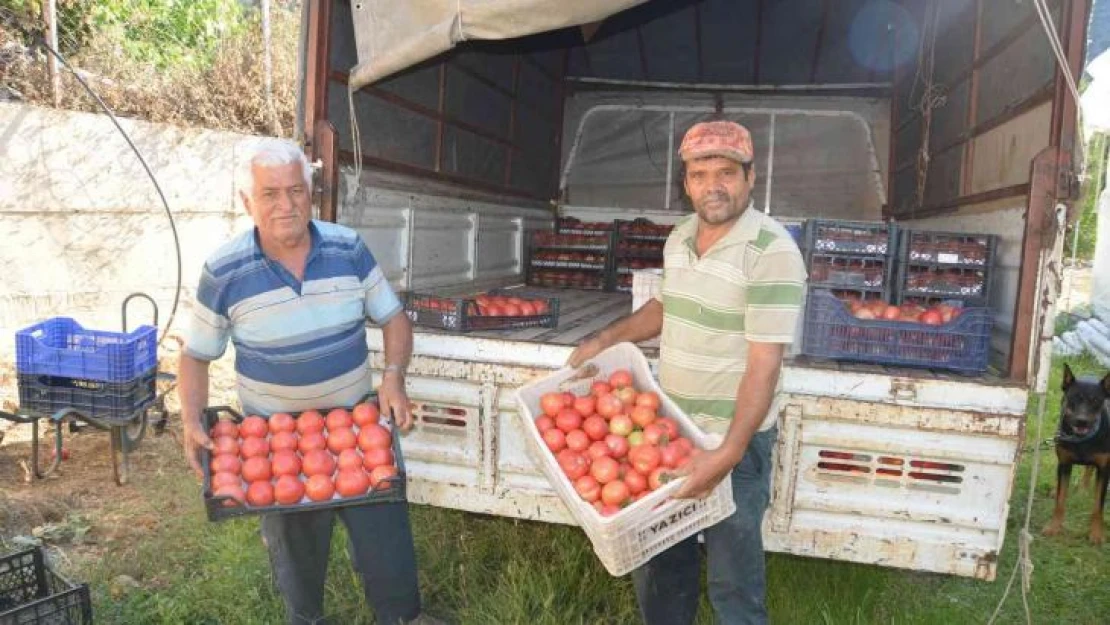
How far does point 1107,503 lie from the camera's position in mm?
5672

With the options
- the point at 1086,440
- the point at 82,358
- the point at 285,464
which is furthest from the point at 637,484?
the point at 82,358

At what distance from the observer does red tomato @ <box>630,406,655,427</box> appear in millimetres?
2689

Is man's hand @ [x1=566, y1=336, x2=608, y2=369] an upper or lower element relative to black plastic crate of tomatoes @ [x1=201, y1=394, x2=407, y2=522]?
upper

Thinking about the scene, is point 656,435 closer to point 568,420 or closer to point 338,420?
point 568,420

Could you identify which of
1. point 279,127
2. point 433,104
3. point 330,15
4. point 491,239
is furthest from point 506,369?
point 279,127

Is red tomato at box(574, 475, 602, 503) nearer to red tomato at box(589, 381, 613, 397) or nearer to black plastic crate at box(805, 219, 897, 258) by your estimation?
red tomato at box(589, 381, 613, 397)

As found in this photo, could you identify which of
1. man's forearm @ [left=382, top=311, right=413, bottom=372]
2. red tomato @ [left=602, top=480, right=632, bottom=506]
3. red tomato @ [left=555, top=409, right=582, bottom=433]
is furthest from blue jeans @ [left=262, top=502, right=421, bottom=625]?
red tomato @ [left=602, top=480, right=632, bottom=506]

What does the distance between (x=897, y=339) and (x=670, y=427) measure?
5.08 feet

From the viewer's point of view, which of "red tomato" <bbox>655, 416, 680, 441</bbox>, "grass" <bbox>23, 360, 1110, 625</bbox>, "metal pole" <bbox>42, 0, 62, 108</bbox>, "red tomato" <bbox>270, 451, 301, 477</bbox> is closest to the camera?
"red tomato" <bbox>655, 416, 680, 441</bbox>

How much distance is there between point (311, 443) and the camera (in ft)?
9.18

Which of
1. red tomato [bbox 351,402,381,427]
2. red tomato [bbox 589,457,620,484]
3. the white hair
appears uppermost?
the white hair

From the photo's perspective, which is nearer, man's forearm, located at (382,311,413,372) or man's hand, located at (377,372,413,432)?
man's hand, located at (377,372,413,432)

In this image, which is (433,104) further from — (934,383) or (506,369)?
(934,383)

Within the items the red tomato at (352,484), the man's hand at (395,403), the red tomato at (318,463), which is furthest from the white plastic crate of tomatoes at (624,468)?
the red tomato at (318,463)
